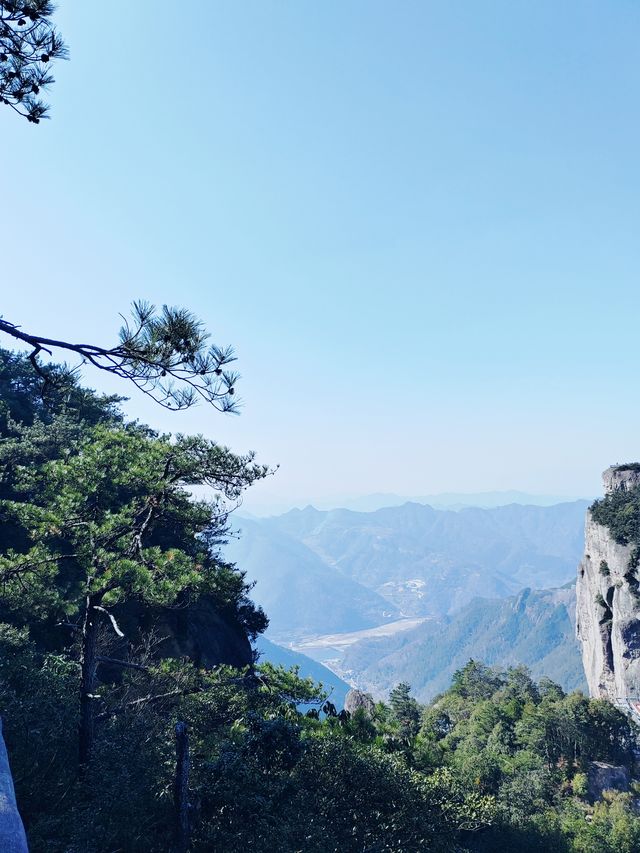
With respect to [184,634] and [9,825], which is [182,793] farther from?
[184,634]

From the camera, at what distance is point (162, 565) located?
9031mm

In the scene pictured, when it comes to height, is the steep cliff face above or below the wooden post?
below

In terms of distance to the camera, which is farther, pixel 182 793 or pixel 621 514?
pixel 621 514

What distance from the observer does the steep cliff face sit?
45562 millimetres

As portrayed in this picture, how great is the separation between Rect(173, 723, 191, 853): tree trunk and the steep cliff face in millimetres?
49206

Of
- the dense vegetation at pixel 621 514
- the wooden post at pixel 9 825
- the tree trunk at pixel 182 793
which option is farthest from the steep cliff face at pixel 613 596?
the wooden post at pixel 9 825

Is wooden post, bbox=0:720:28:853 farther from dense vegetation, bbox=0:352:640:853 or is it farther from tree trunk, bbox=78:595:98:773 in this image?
tree trunk, bbox=78:595:98:773

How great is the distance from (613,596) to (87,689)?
5292 centimetres

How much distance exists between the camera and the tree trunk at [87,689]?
7.83 meters

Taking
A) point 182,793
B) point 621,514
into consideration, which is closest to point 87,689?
point 182,793

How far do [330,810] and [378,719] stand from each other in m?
6.21

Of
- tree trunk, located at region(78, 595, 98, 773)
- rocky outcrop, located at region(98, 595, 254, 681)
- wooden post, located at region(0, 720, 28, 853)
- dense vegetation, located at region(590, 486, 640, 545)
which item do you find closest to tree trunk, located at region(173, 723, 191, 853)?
tree trunk, located at region(78, 595, 98, 773)

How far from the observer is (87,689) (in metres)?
8.14

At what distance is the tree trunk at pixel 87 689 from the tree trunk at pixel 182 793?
4.47ft
